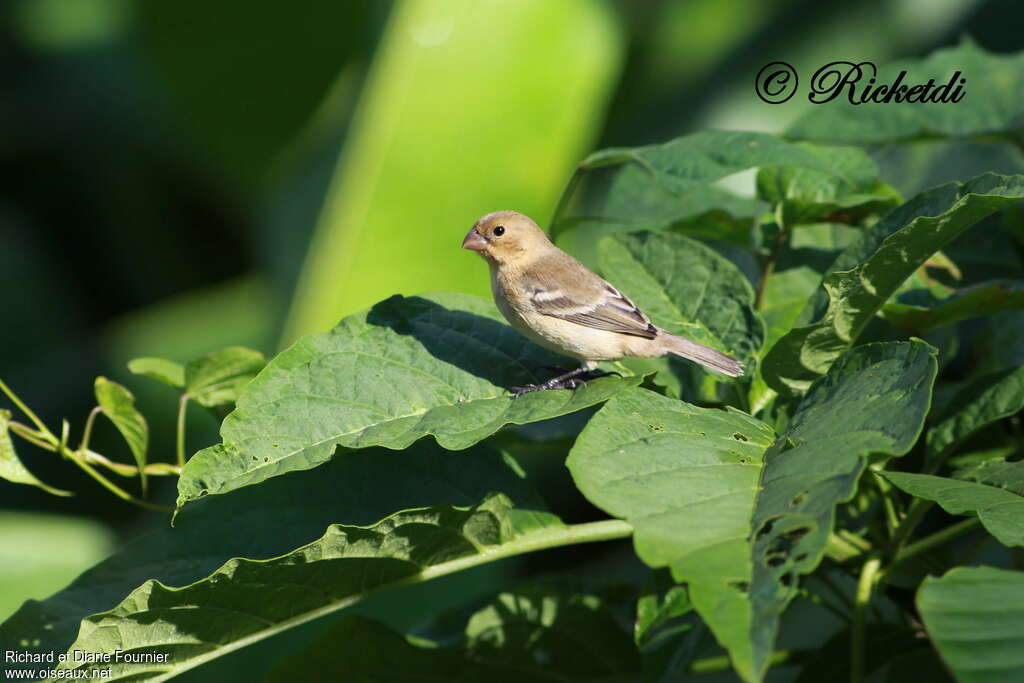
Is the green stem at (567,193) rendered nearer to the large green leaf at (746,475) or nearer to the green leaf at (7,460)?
the large green leaf at (746,475)

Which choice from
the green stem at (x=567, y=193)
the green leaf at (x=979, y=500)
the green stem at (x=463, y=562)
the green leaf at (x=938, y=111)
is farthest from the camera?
the green leaf at (x=938, y=111)

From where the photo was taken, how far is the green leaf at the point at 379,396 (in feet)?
5.69

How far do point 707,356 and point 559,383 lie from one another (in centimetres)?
61

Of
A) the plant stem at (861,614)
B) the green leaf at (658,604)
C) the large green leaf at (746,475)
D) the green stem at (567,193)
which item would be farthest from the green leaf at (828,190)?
the green leaf at (658,604)

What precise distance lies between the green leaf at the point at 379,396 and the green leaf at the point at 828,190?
0.60 meters

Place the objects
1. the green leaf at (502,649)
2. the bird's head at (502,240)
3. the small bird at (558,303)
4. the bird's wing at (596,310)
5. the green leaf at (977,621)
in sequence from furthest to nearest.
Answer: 1. the bird's head at (502,240)
2. the bird's wing at (596,310)
3. the small bird at (558,303)
4. the green leaf at (502,649)
5. the green leaf at (977,621)

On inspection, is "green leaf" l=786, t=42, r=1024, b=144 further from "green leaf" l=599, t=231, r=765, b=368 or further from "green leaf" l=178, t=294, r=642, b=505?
"green leaf" l=178, t=294, r=642, b=505

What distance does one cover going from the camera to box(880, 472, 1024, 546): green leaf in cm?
145

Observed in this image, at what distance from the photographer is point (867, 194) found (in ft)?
7.57

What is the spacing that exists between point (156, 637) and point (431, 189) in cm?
307

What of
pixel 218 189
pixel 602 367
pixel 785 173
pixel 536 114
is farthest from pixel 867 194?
pixel 218 189

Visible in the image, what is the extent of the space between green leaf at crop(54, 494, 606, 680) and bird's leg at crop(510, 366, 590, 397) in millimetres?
318

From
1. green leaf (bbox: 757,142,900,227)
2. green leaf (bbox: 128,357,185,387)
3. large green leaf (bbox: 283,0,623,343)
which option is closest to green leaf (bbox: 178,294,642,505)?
green leaf (bbox: 128,357,185,387)

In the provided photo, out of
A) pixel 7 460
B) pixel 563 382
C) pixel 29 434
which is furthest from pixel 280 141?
pixel 7 460
